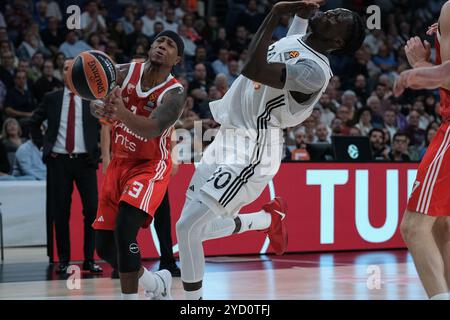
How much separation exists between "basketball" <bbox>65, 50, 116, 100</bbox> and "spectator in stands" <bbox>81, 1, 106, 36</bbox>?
8603 mm

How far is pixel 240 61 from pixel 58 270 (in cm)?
726

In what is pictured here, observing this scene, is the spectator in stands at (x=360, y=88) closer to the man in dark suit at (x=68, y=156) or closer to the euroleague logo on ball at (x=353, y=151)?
the euroleague logo on ball at (x=353, y=151)

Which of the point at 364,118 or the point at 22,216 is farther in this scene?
the point at 364,118

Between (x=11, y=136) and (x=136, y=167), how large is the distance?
6.01 metres

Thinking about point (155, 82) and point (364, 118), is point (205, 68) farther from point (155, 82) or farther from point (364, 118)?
point (155, 82)

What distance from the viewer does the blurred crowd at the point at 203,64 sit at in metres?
12.2

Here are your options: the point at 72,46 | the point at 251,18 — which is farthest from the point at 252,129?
the point at 251,18

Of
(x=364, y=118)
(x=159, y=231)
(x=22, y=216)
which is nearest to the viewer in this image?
(x=159, y=231)

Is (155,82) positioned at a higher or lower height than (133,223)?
higher

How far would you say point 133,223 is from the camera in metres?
5.70

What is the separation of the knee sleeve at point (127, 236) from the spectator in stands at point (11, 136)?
615cm

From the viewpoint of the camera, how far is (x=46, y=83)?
40.5 ft

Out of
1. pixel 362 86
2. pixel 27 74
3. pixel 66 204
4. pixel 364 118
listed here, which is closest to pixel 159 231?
pixel 66 204
